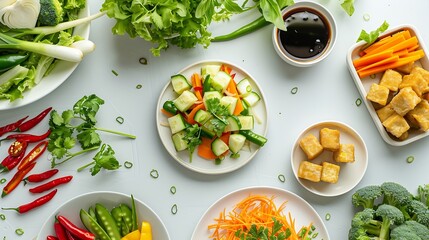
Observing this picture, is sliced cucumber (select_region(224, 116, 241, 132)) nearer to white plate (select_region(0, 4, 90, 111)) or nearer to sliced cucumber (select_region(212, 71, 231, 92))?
sliced cucumber (select_region(212, 71, 231, 92))

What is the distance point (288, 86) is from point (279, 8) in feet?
1.53

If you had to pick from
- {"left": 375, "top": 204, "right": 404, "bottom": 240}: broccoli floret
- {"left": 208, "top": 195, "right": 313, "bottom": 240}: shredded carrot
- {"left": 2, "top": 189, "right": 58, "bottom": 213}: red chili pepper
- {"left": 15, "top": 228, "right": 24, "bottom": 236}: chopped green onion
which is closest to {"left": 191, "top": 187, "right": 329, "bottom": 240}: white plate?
{"left": 208, "top": 195, "right": 313, "bottom": 240}: shredded carrot

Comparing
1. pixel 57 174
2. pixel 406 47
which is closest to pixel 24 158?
pixel 57 174

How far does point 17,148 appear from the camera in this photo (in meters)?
2.96

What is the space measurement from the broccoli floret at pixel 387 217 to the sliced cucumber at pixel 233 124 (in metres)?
0.76

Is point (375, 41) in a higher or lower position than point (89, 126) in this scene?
higher

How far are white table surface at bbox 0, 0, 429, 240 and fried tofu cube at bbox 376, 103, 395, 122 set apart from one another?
0.09 metres

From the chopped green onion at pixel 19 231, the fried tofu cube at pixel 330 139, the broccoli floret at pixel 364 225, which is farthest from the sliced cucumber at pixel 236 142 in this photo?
the chopped green onion at pixel 19 231

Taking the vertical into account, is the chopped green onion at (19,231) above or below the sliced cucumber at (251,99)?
below

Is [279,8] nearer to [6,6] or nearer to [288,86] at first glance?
[288,86]

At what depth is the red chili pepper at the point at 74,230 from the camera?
2848 millimetres

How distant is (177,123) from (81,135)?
1.49 feet

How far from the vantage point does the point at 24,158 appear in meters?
2.97

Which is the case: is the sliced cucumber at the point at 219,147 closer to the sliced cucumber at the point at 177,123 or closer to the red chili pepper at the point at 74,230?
the sliced cucumber at the point at 177,123
